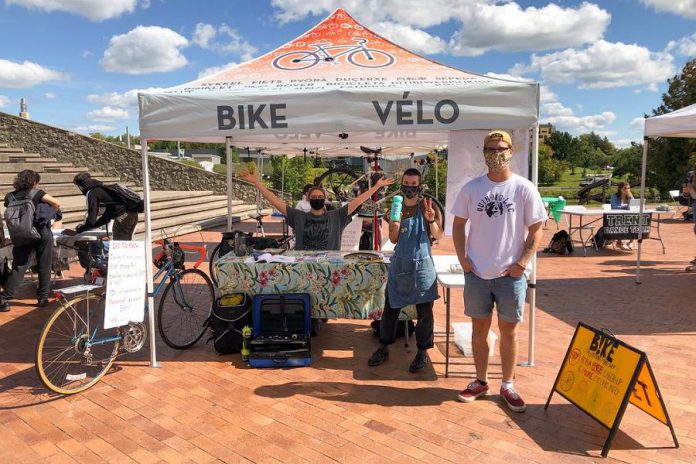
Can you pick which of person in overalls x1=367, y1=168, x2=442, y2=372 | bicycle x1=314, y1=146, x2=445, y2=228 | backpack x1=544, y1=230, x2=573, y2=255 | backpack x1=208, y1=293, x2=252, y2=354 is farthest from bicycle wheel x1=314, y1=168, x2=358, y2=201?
person in overalls x1=367, y1=168, x2=442, y2=372

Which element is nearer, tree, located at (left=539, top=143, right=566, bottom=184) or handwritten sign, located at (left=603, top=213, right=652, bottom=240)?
handwritten sign, located at (left=603, top=213, right=652, bottom=240)

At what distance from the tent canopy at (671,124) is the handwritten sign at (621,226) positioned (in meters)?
3.70

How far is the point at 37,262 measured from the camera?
237 inches

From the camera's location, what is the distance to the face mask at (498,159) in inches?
128

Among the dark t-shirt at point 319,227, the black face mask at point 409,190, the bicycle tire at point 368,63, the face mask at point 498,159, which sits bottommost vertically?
the dark t-shirt at point 319,227

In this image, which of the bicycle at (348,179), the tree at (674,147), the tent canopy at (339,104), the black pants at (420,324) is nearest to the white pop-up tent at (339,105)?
the tent canopy at (339,104)

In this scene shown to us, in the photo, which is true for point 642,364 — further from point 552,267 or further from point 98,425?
point 552,267

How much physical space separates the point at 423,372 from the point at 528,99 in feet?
7.78

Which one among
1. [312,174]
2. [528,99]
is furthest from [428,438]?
[312,174]

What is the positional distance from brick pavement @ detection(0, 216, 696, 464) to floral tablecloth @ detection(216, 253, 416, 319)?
442 millimetres

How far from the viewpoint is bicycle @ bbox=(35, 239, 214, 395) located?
12.4 feet

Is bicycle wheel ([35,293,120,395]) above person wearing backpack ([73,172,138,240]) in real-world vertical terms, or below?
below

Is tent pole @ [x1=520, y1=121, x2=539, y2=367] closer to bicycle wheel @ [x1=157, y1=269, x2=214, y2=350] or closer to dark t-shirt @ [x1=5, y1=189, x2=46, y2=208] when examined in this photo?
bicycle wheel @ [x1=157, y1=269, x2=214, y2=350]

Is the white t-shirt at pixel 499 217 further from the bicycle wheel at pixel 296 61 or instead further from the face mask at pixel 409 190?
the bicycle wheel at pixel 296 61
